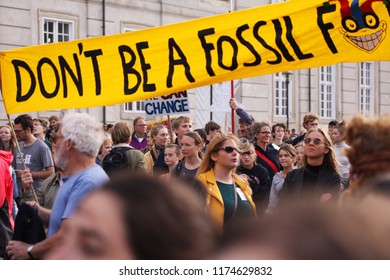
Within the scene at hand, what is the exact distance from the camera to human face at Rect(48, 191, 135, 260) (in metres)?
1.29

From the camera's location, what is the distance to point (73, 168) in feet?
13.6

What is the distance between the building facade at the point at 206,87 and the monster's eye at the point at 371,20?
815cm

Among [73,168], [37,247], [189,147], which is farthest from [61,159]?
[189,147]

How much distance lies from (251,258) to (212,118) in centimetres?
2335

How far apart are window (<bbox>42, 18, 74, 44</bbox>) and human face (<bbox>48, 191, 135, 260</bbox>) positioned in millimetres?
21608

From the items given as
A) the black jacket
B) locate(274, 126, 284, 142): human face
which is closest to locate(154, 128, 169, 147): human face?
locate(274, 126, 284, 142): human face

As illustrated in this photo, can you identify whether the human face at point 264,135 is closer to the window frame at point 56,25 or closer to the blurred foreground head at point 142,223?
the blurred foreground head at point 142,223

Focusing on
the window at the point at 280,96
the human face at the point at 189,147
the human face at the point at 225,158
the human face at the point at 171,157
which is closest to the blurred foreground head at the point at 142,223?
the human face at the point at 225,158

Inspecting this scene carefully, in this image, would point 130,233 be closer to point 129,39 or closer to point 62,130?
point 62,130

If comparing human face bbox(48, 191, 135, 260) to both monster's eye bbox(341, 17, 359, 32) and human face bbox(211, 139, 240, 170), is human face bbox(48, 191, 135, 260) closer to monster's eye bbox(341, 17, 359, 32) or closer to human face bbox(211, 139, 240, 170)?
human face bbox(211, 139, 240, 170)

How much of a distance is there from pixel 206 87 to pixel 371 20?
61.7ft

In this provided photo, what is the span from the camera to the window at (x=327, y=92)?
109ft

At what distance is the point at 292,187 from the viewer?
6465mm

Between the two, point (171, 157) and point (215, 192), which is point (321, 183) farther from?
point (171, 157)
